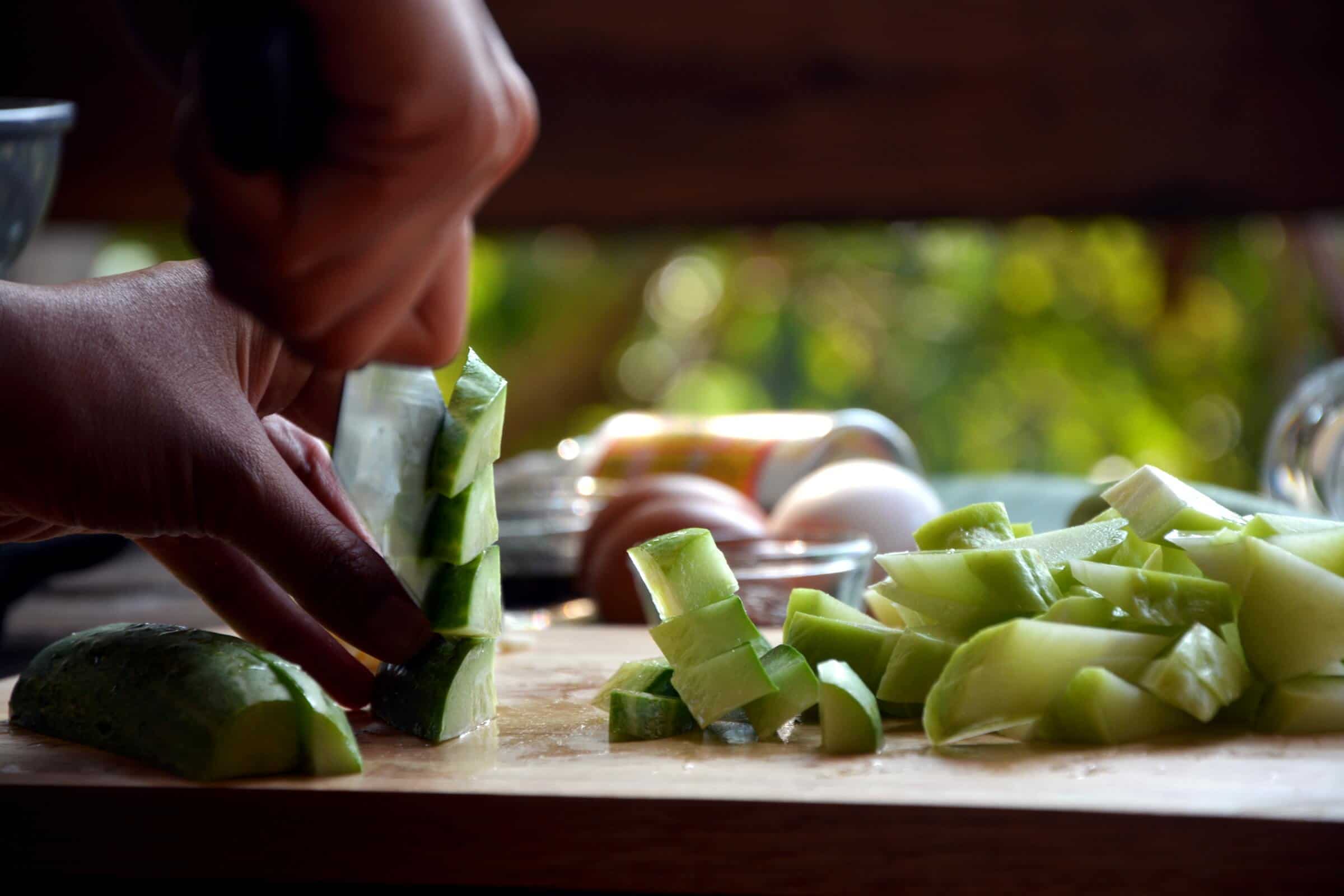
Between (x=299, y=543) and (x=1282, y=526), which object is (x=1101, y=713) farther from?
(x=299, y=543)

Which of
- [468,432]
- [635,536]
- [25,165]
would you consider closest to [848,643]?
[468,432]

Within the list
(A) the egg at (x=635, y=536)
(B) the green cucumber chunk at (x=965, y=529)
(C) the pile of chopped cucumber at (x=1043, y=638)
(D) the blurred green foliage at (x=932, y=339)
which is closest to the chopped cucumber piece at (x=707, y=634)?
(C) the pile of chopped cucumber at (x=1043, y=638)

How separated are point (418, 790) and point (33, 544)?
82cm

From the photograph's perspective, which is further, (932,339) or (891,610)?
(932,339)

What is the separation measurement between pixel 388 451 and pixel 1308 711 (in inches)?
30.8

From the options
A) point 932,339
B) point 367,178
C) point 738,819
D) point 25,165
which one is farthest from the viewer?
point 932,339

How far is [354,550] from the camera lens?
1074 millimetres

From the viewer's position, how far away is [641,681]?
1.16 m

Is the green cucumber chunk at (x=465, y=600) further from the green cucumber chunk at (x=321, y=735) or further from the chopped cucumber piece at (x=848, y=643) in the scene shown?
the chopped cucumber piece at (x=848, y=643)

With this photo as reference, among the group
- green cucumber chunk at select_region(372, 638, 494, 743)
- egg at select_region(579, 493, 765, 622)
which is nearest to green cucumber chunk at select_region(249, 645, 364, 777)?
green cucumber chunk at select_region(372, 638, 494, 743)

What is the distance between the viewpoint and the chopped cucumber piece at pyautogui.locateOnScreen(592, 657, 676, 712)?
1.15 m

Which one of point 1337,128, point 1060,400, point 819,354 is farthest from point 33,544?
point 1060,400

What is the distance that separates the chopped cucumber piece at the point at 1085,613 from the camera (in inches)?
42.3

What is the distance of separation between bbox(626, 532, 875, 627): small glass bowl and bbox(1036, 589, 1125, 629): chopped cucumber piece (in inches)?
21.2
